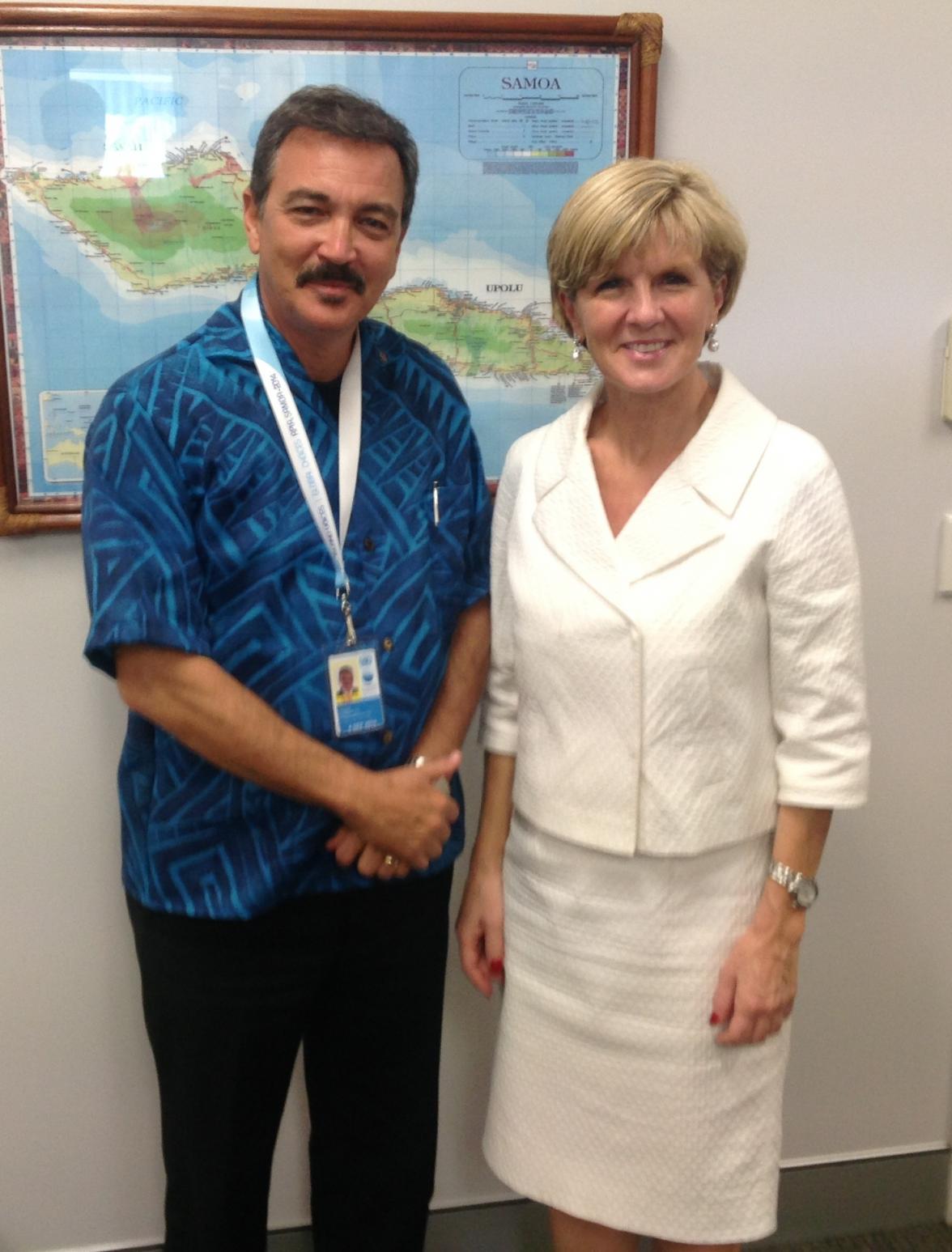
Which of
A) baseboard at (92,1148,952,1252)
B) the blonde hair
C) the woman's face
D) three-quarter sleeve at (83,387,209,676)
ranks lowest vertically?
baseboard at (92,1148,952,1252)

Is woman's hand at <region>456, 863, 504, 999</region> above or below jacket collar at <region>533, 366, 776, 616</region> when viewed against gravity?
below

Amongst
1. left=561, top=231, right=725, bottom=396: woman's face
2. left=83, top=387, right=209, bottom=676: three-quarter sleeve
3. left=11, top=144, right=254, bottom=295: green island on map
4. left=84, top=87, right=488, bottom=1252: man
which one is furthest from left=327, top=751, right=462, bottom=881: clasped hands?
left=11, top=144, right=254, bottom=295: green island on map

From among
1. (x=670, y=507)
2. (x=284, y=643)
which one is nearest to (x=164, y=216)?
(x=284, y=643)

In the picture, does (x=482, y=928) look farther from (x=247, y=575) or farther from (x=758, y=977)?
(x=247, y=575)

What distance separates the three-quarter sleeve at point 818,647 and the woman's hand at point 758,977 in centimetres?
14

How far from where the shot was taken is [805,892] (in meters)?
1.39

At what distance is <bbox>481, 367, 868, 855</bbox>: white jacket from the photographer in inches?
51.8

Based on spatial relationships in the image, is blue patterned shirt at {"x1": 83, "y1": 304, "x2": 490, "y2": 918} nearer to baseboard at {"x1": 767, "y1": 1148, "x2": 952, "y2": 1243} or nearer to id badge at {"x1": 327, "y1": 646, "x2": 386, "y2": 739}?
id badge at {"x1": 327, "y1": 646, "x2": 386, "y2": 739}

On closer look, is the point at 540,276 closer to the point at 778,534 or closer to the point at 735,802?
the point at 778,534

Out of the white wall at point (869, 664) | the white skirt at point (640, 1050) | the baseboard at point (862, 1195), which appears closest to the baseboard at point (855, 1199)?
the baseboard at point (862, 1195)

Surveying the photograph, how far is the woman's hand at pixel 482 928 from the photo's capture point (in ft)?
5.09

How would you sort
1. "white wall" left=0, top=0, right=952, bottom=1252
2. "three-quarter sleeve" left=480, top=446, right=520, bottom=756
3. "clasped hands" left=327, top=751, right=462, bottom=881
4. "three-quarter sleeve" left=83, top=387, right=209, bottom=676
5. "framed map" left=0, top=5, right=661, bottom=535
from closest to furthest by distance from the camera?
"three-quarter sleeve" left=83, top=387, right=209, bottom=676 → "clasped hands" left=327, top=751, right=462, bottom=881 → "three-quarter sleeve" left=480, top=446, right=520, bottom=756 → "framed map" left=0, top=5, right=661, bottom=535 → "white wall" left=0, top=0, right=952, bottom=1252

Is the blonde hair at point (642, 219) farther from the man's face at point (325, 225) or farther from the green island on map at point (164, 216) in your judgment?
the green island on map at point (164, 216)

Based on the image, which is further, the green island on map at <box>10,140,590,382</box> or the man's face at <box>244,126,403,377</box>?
the green island on map at <box>10,140,590,382</box>
